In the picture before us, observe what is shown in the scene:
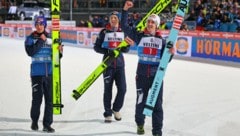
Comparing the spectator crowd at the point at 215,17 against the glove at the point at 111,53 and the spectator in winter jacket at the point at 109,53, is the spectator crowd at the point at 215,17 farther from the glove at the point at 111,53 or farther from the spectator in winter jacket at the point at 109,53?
the glove at the point at 111,53

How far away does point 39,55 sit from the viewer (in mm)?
6082

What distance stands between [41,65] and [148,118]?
2.00 m

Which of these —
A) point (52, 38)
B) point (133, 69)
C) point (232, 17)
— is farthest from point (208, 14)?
point (52, 38)

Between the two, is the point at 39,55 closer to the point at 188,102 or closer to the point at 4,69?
the point at 188,102

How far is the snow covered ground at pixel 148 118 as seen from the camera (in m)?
6.39

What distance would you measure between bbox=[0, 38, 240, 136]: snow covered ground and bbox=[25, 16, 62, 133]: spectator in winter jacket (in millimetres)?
358

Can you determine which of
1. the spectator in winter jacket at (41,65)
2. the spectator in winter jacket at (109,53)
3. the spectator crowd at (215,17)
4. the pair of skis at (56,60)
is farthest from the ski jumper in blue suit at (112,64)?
the spectator crowd at (215,17)

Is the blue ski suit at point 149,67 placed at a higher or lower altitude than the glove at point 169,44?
lower

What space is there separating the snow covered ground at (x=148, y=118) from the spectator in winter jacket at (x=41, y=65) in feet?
1.17

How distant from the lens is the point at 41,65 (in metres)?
6.09

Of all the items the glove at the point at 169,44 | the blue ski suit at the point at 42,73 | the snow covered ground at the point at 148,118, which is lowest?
the snow covered ground at the point at 148,118

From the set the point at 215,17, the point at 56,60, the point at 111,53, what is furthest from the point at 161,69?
the point at 215,17

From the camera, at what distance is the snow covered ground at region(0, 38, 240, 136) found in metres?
6.39

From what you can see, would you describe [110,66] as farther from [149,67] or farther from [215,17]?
[215,17]
